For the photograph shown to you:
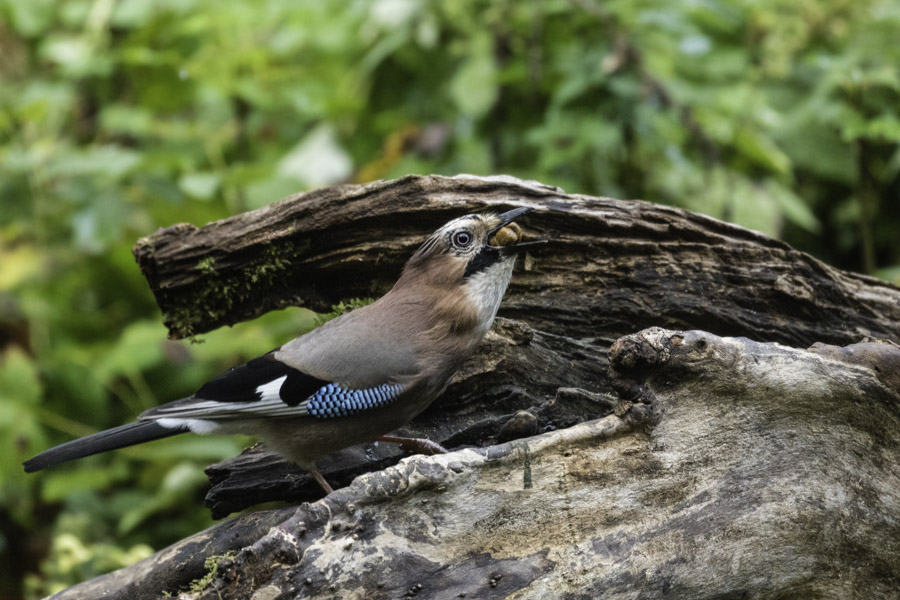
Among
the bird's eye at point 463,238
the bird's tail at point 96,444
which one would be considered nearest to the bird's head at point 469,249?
the bird's eye at point 463,238

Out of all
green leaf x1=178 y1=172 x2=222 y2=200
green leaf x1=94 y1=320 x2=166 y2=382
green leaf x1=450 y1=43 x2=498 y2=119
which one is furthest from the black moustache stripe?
green leaf x1=94 y1=320 x2=166 y2=382

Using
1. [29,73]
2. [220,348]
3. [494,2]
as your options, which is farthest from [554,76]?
[29,73]

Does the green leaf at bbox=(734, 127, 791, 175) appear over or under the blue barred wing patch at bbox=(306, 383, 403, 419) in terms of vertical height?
over

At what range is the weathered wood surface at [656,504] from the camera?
8.86ft

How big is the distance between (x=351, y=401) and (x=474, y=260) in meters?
0.72

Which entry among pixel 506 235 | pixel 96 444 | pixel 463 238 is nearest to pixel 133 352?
pixel 96 444

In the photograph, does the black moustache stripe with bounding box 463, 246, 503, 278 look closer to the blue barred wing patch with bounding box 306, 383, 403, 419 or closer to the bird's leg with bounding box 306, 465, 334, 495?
the blue barred wing patch with bounding box 306, 383, 403, 419

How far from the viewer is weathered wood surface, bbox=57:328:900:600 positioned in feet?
8.86

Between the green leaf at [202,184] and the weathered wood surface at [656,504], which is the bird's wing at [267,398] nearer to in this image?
the weathered wood surface at [656,504]

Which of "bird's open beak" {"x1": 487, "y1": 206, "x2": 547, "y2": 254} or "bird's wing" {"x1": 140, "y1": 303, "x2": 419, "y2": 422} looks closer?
"bird's wing" {"x1": 140, "y1": 303, "x2": 419, "y2": 422}

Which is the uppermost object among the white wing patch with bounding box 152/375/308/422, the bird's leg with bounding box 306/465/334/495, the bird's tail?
the white wing patch with bounding box 152/375/308/422

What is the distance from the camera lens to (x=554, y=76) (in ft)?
19.7

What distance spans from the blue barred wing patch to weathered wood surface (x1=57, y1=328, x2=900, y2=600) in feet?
1.27

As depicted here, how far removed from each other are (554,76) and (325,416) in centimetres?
370
